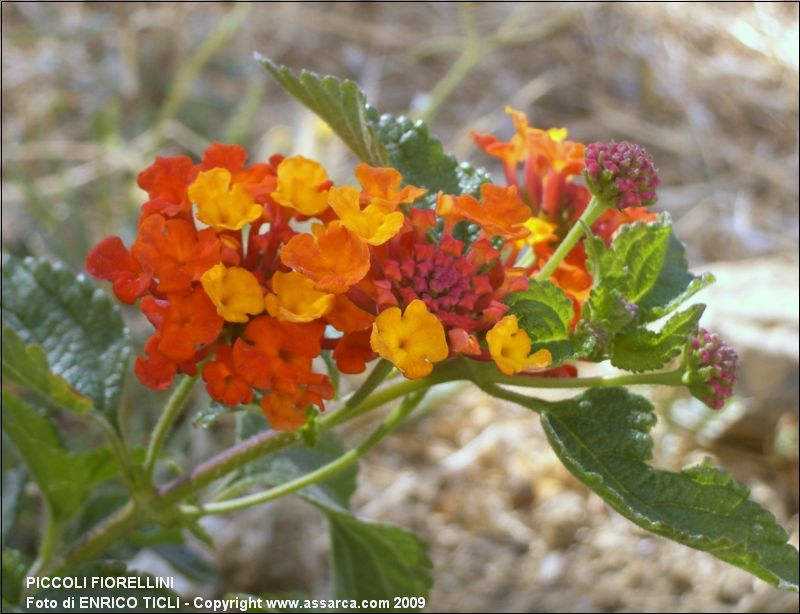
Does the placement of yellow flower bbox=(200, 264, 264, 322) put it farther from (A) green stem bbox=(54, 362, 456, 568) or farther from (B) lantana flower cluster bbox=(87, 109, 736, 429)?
(A) green stem bbox=(54, 362, 456, 568)

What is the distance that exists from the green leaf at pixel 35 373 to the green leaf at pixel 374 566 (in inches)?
10.8

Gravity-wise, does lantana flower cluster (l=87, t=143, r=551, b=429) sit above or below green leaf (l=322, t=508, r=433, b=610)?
above

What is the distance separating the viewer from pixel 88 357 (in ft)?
3.34

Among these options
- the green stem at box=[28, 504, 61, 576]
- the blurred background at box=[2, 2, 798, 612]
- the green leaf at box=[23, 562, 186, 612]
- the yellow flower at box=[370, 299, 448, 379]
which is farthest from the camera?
the blurred background at box=[2, 2, 798, 612]

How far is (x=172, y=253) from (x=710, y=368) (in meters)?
0.39

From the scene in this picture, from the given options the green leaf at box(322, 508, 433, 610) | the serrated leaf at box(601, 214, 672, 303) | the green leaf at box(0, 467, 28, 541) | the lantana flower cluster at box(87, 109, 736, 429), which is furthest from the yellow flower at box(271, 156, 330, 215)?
the green leaf at box(0, 467, 28, 541)

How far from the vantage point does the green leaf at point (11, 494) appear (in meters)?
1.10

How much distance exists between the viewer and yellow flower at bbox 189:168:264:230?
0.77 meters

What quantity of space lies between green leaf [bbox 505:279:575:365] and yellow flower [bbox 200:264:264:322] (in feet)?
0.61

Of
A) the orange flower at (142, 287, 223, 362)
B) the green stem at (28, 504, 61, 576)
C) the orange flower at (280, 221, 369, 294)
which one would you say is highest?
the orange flower at (280, 221, 369, 294)

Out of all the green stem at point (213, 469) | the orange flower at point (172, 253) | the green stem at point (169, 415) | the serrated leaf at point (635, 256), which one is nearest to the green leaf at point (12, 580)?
the green stem at point (213, 469)

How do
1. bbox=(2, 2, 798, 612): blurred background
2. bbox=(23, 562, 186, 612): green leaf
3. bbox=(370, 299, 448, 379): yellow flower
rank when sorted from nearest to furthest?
1. bbox=(370, 299, 448, 379): yellow flower
2. bbox=(23, 562, 186, 612): green leaf
3. bbox=(2, 2, 798, 612): blurred background

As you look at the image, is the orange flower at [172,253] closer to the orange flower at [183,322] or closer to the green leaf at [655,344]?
the orange flower at [183,322]

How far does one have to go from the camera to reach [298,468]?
3.51 ft
